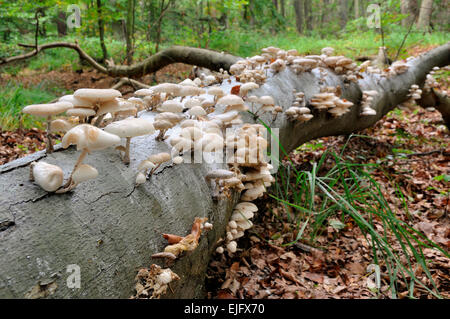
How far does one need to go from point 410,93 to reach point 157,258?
18.9 ft

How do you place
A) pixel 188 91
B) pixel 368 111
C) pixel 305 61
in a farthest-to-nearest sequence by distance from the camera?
pixel 368 111 < pixel 305 61 < pixel 188 91

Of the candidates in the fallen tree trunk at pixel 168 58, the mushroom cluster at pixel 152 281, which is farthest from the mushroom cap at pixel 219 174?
the fallen tree trunk at pixel 168 58

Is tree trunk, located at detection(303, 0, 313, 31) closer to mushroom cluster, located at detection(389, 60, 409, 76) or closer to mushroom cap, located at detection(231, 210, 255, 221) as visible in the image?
mushroom cluster, located at detection(389, 60, 409, 76)

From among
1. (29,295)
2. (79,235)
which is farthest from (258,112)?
(29,295)

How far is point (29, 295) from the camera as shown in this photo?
3.08 ft

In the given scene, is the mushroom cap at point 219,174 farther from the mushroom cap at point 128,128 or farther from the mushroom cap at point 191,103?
the mushroom cap at point 128,128

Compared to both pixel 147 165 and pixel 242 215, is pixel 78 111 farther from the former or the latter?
pixel 242 215

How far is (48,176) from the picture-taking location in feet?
3.59

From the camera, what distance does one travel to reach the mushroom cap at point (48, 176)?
1099mm

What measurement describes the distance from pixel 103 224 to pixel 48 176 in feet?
0.97

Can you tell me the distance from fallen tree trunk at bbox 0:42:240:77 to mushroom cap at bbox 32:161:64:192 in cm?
466

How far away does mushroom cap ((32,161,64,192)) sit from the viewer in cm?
110

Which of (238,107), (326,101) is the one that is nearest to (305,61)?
(326,101)
